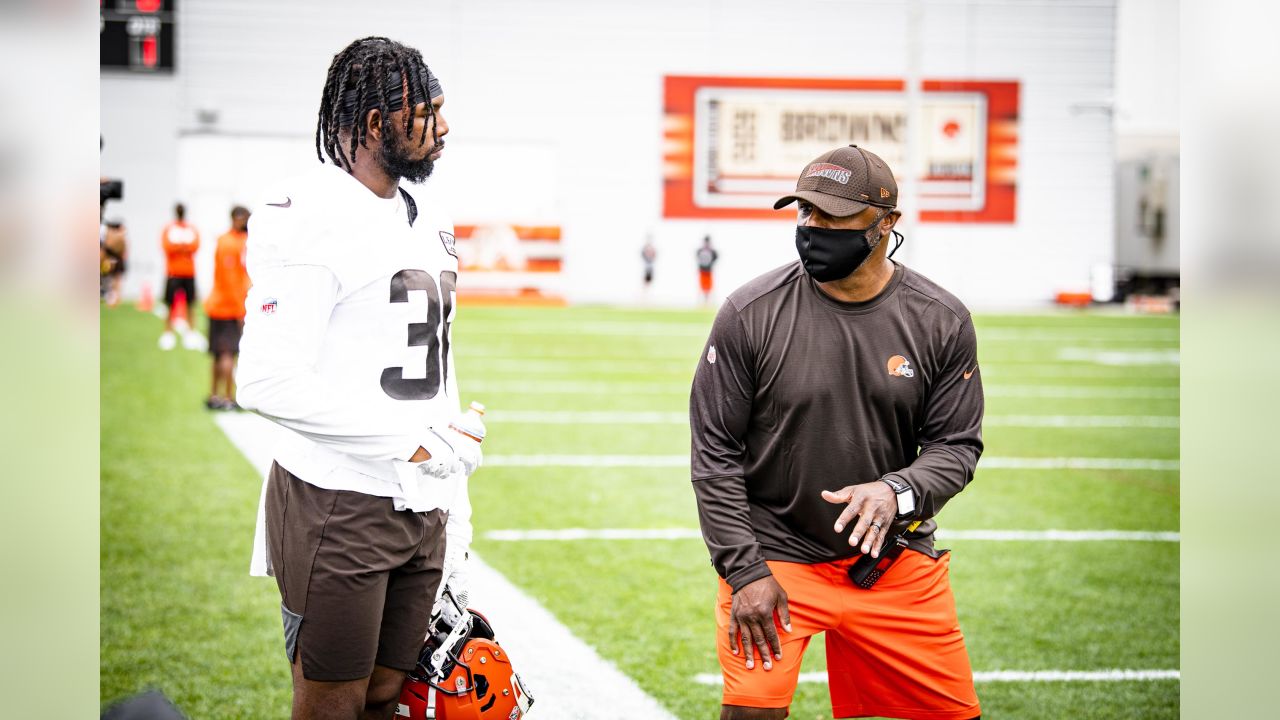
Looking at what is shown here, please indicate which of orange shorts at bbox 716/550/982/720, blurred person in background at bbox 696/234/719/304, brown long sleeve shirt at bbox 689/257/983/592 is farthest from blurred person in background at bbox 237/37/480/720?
blurred person in background at bbox 696/234/719/304

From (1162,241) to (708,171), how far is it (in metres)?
12.8

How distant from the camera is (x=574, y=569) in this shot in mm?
7328

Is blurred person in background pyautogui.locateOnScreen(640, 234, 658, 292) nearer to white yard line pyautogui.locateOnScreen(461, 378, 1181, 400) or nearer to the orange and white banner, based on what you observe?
the orange and white banner

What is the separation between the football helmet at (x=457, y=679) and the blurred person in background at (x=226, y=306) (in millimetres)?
10004

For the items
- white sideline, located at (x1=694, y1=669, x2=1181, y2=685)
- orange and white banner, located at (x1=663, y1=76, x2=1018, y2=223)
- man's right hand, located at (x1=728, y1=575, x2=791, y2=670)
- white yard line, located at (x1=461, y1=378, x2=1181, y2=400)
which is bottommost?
white sideline, located at (x1=694, y1=669, x2=1181, y2=685)

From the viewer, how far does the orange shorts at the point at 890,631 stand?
3.48m

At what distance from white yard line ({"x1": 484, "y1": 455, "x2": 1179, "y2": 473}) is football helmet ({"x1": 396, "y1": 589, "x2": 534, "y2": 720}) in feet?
24.0

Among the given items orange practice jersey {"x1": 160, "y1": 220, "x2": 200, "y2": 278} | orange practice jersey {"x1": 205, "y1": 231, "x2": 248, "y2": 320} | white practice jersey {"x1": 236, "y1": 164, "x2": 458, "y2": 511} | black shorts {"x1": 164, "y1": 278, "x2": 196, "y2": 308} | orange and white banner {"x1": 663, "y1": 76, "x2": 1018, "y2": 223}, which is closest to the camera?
white practice jersey {"x1": 236, "y1": 164, "x2": 458, "y2": 511}

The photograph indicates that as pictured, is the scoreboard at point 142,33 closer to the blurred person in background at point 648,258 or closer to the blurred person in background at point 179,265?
the blurred person in background at point 179,265

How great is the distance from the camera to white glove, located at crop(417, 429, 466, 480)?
2.96 m
